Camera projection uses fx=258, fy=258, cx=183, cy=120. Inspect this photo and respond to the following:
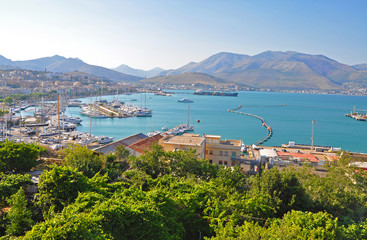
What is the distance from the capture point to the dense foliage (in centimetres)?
448

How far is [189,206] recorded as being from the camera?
6.17 metres

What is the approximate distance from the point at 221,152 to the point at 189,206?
326 inches

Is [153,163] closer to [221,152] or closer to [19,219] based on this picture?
[19,219]

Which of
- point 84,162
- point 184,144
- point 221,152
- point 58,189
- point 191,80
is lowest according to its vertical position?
point 221,152

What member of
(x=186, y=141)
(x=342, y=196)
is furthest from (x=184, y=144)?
(x=342, y=196)

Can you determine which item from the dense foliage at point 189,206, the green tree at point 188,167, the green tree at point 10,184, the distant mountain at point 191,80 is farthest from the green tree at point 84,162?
the distant mountain at point 191,80

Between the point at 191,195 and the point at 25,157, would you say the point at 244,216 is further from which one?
the point at 25,157

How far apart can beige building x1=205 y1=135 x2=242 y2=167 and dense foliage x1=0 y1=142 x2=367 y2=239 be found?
194 inches

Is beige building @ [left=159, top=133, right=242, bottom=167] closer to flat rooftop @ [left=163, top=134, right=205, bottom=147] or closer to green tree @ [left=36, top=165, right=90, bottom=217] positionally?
flat rooftop @ [left=163, top=134, right=205, bottom=147]

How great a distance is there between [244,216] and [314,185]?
318cm

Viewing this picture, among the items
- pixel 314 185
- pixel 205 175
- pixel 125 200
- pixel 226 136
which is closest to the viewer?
pixel 125 200

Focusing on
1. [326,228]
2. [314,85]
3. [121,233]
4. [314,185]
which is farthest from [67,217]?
[314,85]

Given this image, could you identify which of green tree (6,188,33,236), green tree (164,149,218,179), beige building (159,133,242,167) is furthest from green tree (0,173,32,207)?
beige building (159,133,242,167)

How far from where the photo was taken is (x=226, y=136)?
3061 centimetres
